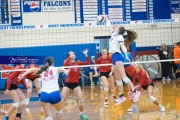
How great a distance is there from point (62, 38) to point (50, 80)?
483 inches

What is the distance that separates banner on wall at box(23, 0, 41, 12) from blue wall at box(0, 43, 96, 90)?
1868mm

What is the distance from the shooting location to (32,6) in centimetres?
2192

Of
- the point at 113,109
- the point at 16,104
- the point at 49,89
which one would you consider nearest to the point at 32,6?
the point at 113,109

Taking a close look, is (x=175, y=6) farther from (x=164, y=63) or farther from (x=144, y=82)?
(x=144, y=82)

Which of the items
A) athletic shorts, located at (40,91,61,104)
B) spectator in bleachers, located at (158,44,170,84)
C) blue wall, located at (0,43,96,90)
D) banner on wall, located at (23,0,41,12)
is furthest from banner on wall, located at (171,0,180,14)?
athletic shorts, located at (40,91,61,104)

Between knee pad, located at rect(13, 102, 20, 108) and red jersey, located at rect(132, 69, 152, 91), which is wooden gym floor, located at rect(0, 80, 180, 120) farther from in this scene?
knee pad, located at rect(13, 102, 20, 108)

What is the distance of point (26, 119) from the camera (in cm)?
1239

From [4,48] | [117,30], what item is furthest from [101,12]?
[117,30]

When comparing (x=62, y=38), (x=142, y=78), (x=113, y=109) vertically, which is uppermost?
(x=62, y=38)

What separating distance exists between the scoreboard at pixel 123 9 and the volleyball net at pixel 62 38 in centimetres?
58

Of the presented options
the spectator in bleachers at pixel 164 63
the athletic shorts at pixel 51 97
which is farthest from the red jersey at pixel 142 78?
the spectator in bleachers at pixel 164 63

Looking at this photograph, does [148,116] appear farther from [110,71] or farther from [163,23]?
[163,23]

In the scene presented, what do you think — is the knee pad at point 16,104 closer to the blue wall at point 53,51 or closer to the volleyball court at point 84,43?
the volleyball court at point 84,43

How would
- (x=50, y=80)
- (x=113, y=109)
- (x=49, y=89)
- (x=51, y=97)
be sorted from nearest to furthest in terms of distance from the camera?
1. (x=51, y=97)
2. (x=49, y=89)
3. (x=50, y=80)
4. (x=113, y=109)
